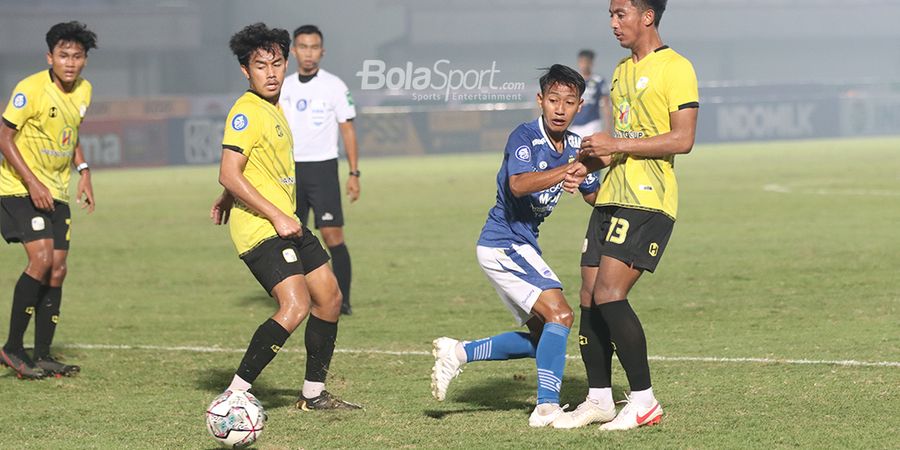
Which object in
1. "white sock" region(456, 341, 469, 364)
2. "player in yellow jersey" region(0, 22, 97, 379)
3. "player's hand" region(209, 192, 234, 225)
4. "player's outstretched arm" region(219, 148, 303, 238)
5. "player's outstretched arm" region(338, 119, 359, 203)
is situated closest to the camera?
"player's outstretched arm" region(219, 148, 303, 238)

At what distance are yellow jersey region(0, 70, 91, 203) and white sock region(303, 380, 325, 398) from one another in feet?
7.93

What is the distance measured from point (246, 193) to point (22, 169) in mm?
2256

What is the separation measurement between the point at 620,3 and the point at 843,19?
5954 cm

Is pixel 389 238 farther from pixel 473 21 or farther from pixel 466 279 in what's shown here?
pixel 473 21

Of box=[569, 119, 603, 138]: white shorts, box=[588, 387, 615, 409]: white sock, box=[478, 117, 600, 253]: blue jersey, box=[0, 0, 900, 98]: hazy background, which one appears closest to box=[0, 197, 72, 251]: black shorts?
box=[478, 117, 600, 253]: blue jersey

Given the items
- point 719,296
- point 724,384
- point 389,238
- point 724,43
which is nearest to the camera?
point 724,384

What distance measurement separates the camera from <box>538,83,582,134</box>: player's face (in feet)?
20.8

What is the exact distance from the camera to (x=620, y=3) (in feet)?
20.0

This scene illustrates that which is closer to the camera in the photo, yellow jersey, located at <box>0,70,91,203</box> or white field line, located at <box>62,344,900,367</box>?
white field line, located at <box>62,344,900,367</box>

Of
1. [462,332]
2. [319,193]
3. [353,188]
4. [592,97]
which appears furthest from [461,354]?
[592,97]

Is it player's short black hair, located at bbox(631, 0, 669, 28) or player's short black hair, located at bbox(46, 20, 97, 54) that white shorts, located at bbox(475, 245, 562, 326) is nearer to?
player's short black hair, located at bbox(631, 0, 669, 28)

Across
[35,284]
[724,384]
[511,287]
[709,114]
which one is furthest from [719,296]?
[709,114]

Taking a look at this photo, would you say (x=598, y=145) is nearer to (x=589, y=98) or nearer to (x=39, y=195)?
(x=39, y=195)

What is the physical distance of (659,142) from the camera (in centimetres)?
596
